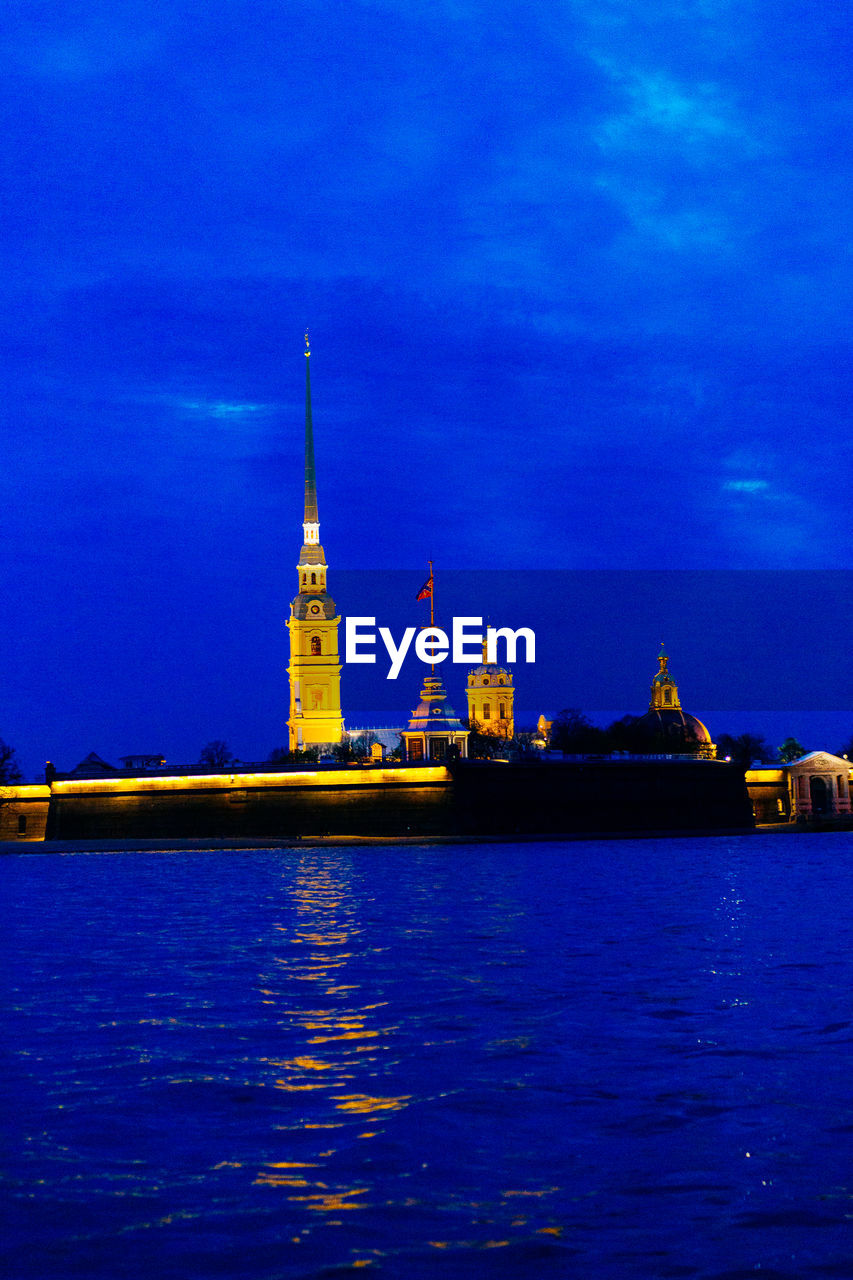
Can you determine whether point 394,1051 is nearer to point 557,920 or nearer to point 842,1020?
point 842,1020

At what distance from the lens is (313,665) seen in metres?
128

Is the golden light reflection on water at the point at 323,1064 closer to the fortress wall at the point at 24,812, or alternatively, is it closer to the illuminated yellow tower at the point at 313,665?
the fortress wall at the point at 24,812

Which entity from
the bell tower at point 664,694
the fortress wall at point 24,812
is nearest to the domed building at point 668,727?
the bell tower at point 664,694

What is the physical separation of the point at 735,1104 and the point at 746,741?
152m

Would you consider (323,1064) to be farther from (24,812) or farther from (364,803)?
(24,812)

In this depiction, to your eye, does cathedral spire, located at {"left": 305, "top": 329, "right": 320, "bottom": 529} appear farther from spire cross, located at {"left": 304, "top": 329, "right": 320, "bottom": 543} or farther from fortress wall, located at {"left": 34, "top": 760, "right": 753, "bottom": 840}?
fortress wall, located at {"left": 34, "top": 760, "right": 753, "bottom": 840}

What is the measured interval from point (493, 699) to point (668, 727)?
811 inches

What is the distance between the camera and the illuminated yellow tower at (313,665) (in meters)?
127

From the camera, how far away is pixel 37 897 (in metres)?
36.8

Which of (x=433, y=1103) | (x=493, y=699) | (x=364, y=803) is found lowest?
(x=433, y=1103)

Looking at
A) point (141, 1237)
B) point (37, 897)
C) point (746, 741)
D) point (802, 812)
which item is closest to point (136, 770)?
point (37, 897)

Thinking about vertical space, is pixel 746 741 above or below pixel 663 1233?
above

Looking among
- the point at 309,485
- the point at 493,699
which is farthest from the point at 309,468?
the point at 493,699

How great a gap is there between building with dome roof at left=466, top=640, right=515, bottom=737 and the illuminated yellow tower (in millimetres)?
19166
